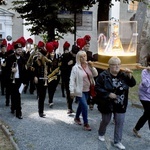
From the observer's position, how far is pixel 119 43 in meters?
6.45

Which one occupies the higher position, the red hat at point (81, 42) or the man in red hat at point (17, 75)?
the red hat at point (81, 42)

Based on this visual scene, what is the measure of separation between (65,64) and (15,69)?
1.47m

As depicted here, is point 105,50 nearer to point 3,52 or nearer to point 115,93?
point 115,93

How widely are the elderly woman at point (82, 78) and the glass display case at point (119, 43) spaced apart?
340 mm

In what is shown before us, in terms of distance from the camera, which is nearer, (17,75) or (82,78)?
(82,78)

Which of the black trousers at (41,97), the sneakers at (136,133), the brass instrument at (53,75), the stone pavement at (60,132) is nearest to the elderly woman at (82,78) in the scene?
the stone pavement at (60,132)

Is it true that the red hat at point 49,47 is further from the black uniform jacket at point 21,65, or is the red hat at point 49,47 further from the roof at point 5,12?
the roof at point 5,12

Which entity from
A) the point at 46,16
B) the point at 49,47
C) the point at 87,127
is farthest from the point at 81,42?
the point at 46,16

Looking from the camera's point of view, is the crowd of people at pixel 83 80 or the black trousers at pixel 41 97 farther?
the black trousers at pixel 41 97

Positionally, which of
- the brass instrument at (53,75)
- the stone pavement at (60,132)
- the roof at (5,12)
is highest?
the roof at (5,12)

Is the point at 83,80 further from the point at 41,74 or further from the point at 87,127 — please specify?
the point at 41,74

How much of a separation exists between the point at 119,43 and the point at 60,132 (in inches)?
84.1

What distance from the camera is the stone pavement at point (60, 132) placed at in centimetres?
Result: 615

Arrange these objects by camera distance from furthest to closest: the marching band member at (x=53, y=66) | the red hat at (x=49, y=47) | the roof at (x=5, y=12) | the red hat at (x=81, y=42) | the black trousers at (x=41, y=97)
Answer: the roof at (x=5, y=12), the marching band member at (x=53, y=66), the red hat at (x=49, y=47), the black trousers at (x=41, y=97), the red hat at (x=81, y=42)
